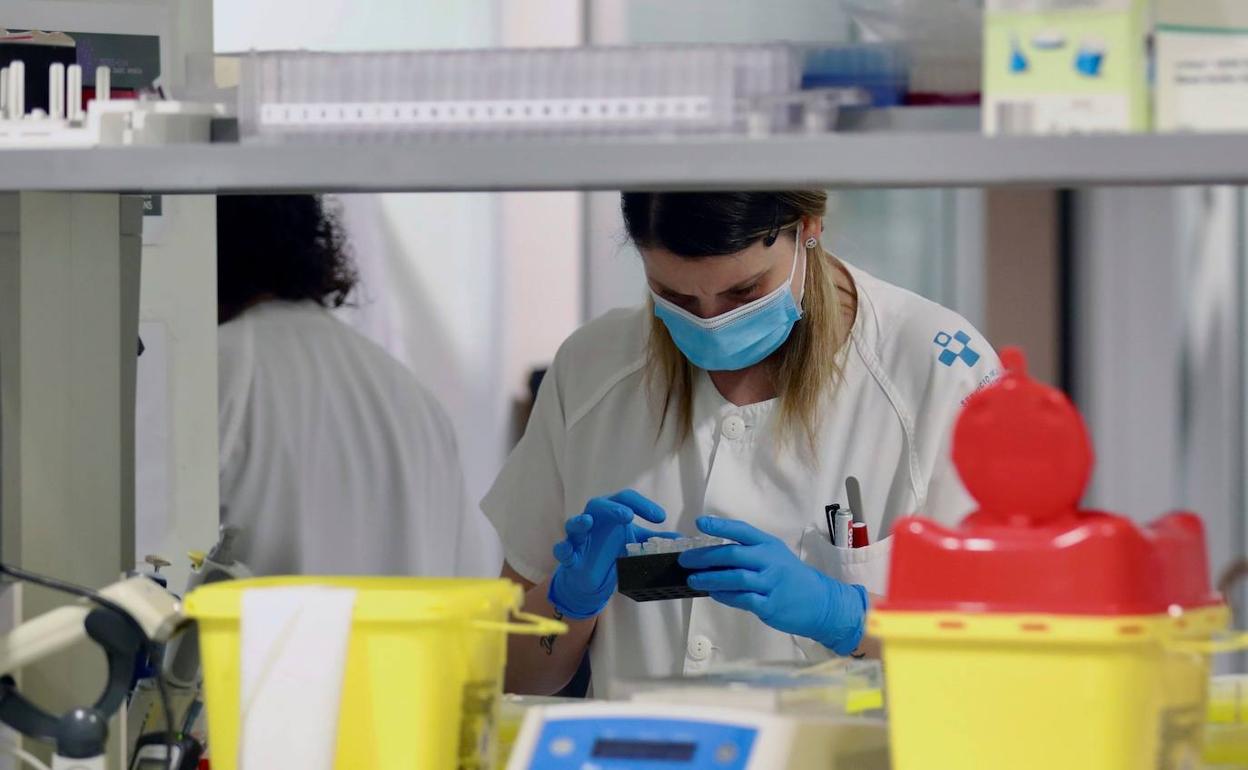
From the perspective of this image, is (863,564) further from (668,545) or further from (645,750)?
(645,750)

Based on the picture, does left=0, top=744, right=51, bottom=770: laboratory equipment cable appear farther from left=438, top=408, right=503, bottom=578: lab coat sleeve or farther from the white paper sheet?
left=438, top=408, right=503, bottom=578: lab coat sleeve

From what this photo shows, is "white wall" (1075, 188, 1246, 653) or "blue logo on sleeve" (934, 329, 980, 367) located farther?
"white wall" (1075, 188, 1246, 653)

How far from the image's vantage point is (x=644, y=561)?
6.02 ft

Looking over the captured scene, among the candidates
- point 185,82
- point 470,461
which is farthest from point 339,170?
point 470,461

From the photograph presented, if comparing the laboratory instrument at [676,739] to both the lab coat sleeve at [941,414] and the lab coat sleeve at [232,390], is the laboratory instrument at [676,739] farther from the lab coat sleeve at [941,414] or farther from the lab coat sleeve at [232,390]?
the lab coat sleeve at [232,390]

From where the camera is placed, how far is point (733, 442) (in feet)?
7.02

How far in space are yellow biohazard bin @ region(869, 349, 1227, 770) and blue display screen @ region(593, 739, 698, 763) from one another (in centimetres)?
17

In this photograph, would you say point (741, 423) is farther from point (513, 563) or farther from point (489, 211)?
point (489, 211)

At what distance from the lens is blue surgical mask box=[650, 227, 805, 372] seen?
1915 millimetres

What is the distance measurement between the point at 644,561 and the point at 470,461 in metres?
1.06

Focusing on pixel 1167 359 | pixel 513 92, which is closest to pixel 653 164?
pixel 513 92

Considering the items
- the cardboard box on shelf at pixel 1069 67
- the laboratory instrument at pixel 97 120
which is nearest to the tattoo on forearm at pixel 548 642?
the laboratory instrument at pixel 97 120

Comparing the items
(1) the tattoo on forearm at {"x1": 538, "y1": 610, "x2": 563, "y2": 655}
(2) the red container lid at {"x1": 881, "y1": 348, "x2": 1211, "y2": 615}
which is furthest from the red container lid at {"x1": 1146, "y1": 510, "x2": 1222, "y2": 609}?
(1) the tattoo on forearm at {"x1": 538, "y1": 610, "x2": 563, "y2": 655}

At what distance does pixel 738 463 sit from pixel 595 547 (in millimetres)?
318
